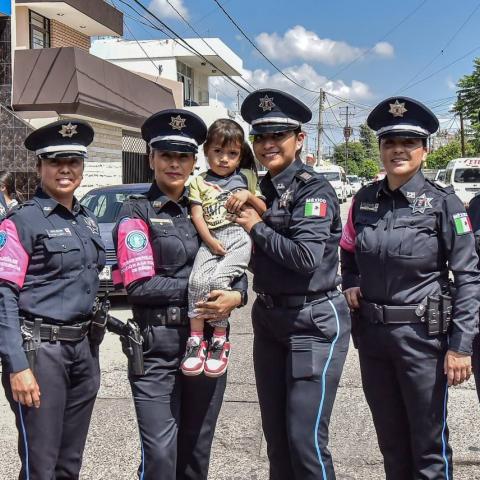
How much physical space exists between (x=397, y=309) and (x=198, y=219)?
1.04 meters

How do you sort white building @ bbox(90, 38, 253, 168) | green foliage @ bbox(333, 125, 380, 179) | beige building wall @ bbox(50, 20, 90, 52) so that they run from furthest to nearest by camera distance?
1. green foliage @ bbox(333, 125, 380, 179)
2. white building @ bbox(90, 38, 253, 168)
3. beige building wall @ bbox(50, 20, 90, 52)

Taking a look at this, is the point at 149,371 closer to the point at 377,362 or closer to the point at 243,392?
the point at 377,362

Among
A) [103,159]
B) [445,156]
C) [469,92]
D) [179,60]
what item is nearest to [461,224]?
[103,159]

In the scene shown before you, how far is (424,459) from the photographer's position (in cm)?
282

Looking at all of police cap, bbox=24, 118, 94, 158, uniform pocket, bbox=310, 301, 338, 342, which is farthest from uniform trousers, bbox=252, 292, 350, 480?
police cap, bbox=24, 118, 94, 158

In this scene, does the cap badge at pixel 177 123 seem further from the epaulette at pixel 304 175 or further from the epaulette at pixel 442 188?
the epaulette at pixel 442 188

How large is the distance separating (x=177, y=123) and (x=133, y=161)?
17.5 metres

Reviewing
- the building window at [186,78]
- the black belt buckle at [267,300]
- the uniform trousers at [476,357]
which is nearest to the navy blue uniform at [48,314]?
the black belt buckle at [267,300]

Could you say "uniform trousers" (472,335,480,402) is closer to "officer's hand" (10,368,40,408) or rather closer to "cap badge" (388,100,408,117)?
"cap badge" (388,100,408,117)

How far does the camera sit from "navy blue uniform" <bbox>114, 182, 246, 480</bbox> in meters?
2.66

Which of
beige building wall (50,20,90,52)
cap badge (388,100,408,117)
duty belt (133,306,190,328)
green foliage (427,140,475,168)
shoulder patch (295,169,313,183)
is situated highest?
green foliage (427,140,475,168)

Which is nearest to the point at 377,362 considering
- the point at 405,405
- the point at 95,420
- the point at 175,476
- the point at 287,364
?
the point at 405,405

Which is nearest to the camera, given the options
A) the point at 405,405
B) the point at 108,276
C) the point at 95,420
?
the point at 405,405

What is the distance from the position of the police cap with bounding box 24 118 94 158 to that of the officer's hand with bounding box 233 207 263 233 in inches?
33.4
